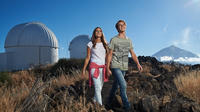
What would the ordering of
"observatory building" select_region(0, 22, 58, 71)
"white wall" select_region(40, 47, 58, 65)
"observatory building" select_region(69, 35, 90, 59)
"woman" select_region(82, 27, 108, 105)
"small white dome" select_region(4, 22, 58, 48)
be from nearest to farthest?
"woman" select_region(82, 27, 108, 105) → "observatory building" select_region(0, 22, 58, 71) → "white wall" select_region(40, 47, 58, 65) → "small white dome" select_region(4, 22, 58, 48) → "observatory building" select_region(69, 35, 90, 59)

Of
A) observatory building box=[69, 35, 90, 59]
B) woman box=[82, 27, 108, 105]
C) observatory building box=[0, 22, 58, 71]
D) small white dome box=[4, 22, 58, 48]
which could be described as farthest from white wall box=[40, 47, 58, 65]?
woman box=[82, 27, 108, 105]

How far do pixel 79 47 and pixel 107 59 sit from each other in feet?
94.8

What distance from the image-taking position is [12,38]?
2688 centimetres

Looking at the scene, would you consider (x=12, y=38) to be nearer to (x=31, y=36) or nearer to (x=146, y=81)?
(x=31, y=36)

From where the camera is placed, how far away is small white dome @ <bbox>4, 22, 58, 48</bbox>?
2591cm

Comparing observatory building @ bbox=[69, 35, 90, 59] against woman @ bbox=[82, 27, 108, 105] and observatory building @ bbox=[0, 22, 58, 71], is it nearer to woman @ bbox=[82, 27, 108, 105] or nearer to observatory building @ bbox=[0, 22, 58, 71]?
observatory building @ bbox=[0, 22, 58, 71]

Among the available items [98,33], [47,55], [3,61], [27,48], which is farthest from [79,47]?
[98,33]

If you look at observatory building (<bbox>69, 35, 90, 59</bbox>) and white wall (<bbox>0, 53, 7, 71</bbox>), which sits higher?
observatory building (<bbox>69, 35, 90, 59</bbox>)

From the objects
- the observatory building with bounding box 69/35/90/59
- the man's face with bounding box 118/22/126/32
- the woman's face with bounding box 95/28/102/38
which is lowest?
the woman's face with bounding box 95/28/102/38

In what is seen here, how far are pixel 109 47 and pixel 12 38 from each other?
2661 cm

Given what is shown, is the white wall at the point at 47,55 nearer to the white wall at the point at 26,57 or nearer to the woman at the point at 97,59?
the white wall at the point at 26,57

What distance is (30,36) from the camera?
2611cm

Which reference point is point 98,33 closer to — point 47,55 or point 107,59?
point 107,59

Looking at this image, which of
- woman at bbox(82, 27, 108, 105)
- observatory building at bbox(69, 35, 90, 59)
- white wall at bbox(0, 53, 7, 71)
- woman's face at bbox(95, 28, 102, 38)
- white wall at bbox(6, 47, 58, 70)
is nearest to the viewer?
woman at bbox(82, 27, 108, 105)
